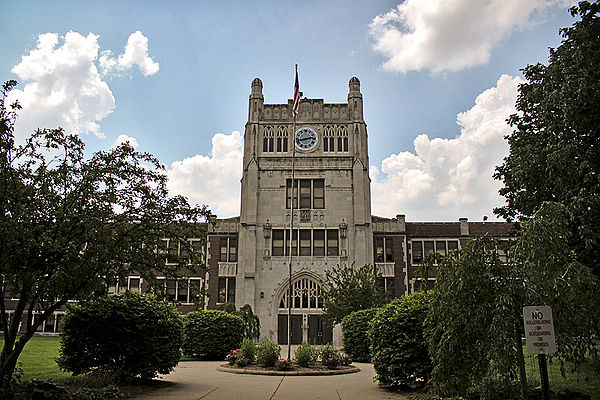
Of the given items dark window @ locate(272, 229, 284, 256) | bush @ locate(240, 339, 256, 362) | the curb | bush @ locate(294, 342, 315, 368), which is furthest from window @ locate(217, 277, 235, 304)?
the curb

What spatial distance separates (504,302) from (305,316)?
33257 millimetres

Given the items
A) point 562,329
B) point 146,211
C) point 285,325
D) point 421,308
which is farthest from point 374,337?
point 285,325

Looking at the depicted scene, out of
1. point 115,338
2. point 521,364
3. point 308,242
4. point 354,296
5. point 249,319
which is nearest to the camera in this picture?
point 521,364

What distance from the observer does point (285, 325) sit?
4075 centimetres

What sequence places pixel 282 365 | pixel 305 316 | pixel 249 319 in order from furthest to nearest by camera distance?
pixel 305 316
pixel 249 319
pixel 282 365

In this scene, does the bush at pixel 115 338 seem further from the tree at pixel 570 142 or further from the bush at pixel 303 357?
the tree at pixel 570 142

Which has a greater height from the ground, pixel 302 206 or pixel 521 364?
pixel 302 206

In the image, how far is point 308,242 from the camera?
1652 inches

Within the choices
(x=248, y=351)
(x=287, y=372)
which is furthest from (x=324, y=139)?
(x=287, y=372)

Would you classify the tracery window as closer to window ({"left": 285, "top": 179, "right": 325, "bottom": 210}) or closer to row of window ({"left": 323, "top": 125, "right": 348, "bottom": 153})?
window ({"left": 285, "top": 179, "right": 325, "bottom": 210})

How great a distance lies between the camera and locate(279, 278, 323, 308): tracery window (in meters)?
40.7

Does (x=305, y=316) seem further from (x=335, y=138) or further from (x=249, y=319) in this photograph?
(x=335, y=138)

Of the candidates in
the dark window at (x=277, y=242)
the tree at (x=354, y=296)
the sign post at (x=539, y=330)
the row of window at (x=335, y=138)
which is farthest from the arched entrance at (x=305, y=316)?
the sign post at (x=539, y=330)

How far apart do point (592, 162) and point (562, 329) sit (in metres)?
9.57
